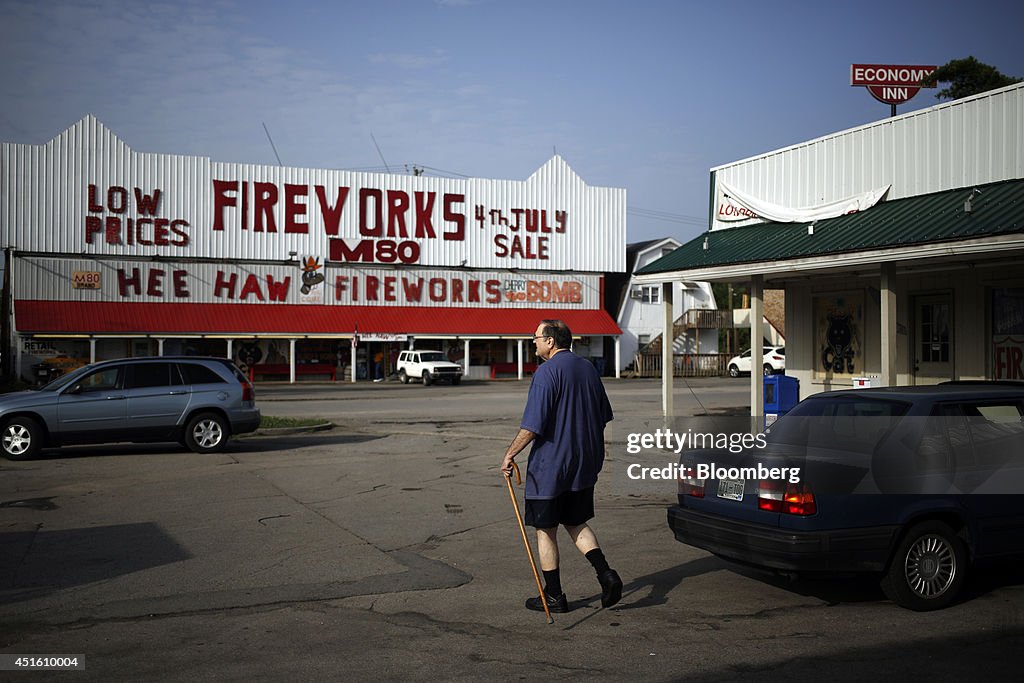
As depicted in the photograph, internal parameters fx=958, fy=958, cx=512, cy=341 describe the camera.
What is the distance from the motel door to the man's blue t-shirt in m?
12.4

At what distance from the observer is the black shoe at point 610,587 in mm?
6645

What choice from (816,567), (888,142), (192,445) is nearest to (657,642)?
(816,567)

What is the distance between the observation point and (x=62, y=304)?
46344 mm

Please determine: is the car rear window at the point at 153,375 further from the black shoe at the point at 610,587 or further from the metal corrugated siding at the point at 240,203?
the metal corrugated siding at the point at 240,203

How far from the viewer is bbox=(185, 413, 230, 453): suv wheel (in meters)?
16.7

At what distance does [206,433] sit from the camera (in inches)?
666

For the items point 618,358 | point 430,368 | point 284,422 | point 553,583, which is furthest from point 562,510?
point 618,358

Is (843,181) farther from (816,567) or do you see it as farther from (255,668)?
(255,668)

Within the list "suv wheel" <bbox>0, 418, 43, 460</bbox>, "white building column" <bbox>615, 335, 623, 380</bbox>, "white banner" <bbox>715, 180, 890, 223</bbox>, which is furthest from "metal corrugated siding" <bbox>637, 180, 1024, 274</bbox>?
"white building column" <bbox>615, 335, 623, 380</bbox>

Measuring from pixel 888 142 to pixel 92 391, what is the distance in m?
14.6

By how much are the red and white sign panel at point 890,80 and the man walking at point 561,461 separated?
20.5 metres

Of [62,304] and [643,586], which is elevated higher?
[62,304]

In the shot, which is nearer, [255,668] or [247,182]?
[255,668]

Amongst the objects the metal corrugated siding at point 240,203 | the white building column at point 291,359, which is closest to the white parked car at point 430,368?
the white building column at point 291,359
